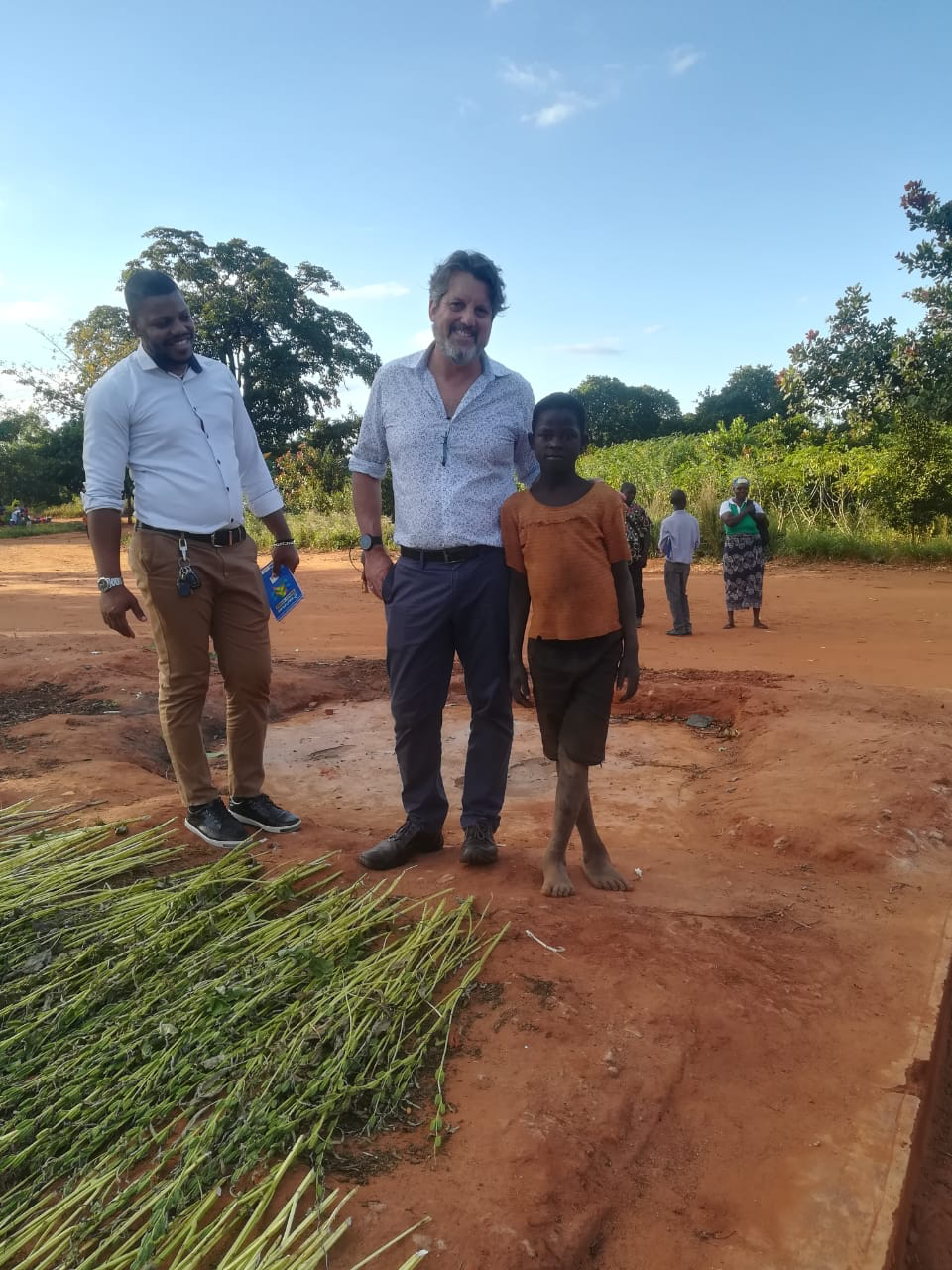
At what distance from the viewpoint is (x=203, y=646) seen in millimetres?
3098

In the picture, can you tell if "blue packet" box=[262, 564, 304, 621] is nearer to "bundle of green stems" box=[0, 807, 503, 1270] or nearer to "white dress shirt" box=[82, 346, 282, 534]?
"white dress shirt" box=[82, 346, 282, 534]

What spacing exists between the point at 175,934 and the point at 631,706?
4.11m

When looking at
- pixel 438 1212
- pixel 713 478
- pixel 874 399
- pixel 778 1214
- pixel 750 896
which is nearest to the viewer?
pixel 438 1212

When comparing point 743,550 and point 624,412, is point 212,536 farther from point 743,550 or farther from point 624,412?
point 624,412

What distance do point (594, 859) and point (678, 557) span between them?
640 cm

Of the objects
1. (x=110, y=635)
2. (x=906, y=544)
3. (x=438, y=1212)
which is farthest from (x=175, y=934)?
(x=906, y=544)

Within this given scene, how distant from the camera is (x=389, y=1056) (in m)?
1.83

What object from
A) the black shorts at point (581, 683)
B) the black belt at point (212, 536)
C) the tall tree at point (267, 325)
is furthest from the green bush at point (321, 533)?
the black shorts at point (581, 683)

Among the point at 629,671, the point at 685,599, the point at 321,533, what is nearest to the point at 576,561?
the point at 629,671

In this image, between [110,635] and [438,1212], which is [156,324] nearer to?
[438,1212]

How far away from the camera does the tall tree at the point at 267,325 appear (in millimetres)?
26938

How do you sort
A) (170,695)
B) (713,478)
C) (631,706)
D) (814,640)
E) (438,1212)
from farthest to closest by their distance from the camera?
(713,478)
(814,640)
(631,706)
(170,695)
(438,1212)

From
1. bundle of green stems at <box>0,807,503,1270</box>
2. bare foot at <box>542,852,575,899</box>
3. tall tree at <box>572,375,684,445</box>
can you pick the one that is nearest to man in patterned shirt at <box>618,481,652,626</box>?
bare foot at <box>542,852,575,899</box>

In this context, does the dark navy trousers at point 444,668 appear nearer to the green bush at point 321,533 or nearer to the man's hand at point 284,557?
the man's hand at point 284,557
